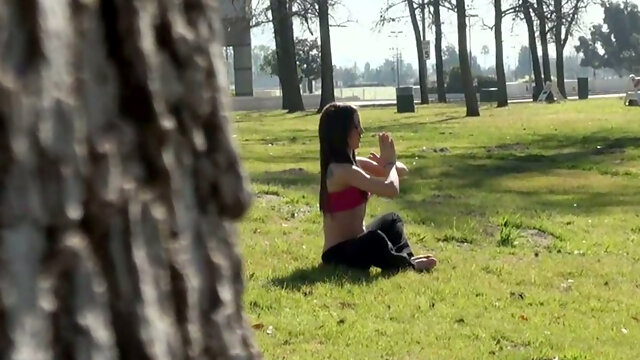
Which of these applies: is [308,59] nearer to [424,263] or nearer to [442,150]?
[442,150]

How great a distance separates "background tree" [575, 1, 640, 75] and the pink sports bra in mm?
85173

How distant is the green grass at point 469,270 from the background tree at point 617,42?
77337mm

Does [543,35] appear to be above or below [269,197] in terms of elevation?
above

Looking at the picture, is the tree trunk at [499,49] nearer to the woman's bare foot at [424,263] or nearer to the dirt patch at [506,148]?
the dirt patch at [506,148]

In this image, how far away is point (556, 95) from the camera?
4691 cm

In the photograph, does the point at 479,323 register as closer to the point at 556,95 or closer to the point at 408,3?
the point at 408,3

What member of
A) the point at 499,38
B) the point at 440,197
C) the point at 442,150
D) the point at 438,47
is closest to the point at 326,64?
the point at 499,38

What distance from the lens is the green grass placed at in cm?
594

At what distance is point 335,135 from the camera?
25.1 feet

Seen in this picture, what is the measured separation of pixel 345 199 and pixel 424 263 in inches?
25.8

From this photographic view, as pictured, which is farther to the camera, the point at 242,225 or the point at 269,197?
the point at 269,197

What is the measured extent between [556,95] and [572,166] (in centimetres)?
3104

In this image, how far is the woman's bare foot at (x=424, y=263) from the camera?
25.4 feet

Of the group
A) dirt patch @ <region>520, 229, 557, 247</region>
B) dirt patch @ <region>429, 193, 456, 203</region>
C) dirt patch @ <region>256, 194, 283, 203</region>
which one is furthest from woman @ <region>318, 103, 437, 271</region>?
dirt patch @ <region>429, 193, 456, 203</region>
